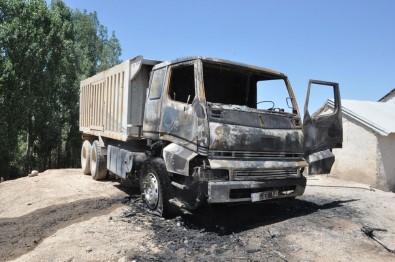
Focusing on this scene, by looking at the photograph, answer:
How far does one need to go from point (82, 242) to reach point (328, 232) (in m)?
3.63

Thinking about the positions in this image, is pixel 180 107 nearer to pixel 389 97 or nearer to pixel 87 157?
pixel 87 157

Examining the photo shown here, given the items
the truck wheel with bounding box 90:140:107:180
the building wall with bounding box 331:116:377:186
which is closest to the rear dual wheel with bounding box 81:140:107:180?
the truck wheel with bounding box 90:140:107:180

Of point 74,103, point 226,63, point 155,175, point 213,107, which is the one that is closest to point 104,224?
point 155,175

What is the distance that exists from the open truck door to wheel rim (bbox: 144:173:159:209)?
2.68 m

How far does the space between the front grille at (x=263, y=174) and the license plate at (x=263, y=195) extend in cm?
22

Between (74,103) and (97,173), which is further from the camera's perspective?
(74,103)

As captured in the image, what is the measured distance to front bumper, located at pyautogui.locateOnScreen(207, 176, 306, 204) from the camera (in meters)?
5.17

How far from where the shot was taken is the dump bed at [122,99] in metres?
7.64

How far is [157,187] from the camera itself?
248 inches

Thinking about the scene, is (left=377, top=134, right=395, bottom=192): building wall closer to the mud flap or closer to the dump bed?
the mud flap

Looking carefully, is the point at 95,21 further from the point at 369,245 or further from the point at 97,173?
the point at 369,245

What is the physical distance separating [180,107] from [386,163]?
995 cm

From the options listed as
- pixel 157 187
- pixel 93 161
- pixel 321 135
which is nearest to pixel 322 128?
pixel 321 135

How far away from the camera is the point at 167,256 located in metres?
4.77
